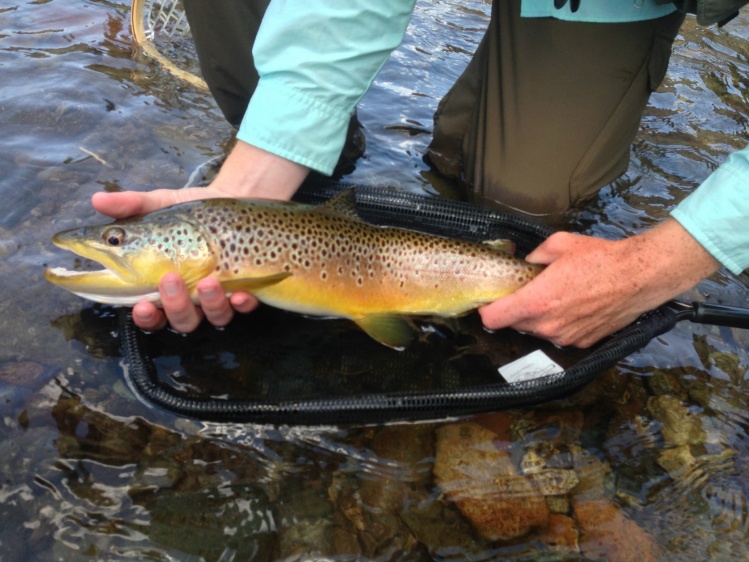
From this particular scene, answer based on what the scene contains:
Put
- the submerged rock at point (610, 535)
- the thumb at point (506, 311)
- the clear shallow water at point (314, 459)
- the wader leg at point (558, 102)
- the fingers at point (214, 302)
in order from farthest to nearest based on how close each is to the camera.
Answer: the wader leg at point (558, 102) < the thumb at point (506, 311) < the fingers at point (214, 302) < the submerged rock at point (610, 535) < the clear shallow water at point (314, 459)

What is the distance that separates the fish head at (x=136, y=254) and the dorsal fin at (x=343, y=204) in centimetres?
54

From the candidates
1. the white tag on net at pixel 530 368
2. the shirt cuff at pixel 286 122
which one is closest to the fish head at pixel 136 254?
the shirt cuff at pixel 286 122

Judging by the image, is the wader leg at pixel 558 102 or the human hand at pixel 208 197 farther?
the wader leg at pixel 558 102

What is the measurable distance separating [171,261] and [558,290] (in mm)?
1357

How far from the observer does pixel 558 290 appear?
217 cm

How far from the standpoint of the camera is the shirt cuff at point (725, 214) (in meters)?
2.02

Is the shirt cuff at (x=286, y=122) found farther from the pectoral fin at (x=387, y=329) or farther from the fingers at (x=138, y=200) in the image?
the pectoral fin at (x=387, y=329)

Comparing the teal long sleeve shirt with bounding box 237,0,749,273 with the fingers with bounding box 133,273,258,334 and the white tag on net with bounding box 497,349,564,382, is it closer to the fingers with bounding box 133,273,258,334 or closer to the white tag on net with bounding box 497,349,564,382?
the fingers with bounding box 133,273,258,334

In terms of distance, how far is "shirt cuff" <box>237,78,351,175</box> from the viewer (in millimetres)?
2328

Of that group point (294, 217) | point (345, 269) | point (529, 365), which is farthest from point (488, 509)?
point (294, 217)

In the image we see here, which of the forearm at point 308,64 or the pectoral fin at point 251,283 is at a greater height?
the forearm at point 308,64

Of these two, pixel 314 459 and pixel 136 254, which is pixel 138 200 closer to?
pixel 136 254

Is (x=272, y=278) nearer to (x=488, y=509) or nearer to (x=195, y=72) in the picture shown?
(x=488, y=509)

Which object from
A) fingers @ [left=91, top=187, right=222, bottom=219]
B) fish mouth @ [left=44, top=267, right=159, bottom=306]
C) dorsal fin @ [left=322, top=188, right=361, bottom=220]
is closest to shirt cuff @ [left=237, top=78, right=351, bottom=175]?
dorsal fin @ [left=322, top=188, right=361, bottom=220]
